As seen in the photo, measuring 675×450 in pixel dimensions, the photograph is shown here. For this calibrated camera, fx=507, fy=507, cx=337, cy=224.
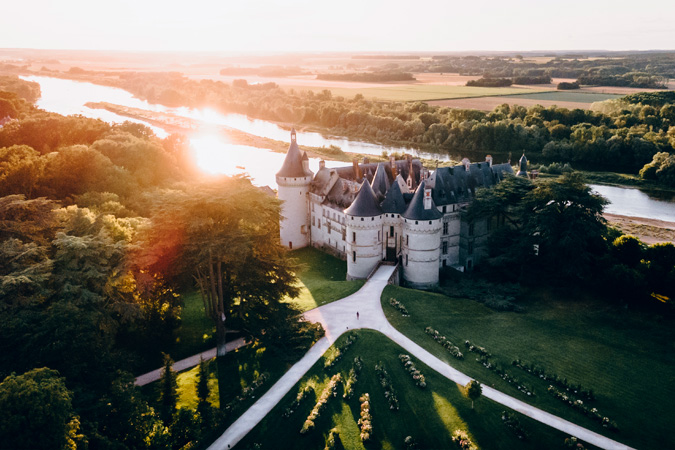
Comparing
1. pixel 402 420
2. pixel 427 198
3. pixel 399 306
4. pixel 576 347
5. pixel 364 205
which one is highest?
pixel 427 198

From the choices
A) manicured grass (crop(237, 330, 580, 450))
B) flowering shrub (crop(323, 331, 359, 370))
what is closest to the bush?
flowering shrub (crop(323, 331, 359, 370))

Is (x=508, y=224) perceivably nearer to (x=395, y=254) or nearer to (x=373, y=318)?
(x=395, y=254)

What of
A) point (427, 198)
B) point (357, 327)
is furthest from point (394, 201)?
point (357, 327)

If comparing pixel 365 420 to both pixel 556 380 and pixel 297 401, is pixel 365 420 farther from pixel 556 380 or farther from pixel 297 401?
pixel 556 380

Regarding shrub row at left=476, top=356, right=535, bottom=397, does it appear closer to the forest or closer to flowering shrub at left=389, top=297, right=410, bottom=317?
flowering shrub at left=389, top=297, right=410, bottom=317

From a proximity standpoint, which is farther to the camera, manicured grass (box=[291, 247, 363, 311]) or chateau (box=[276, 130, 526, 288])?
chateau (box=[276, 130, 526, 288])

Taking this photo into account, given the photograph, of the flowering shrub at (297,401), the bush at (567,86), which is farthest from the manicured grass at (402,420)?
the bush at (567,86)

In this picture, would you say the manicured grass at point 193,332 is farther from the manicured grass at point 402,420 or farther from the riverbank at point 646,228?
the riverbank at point 646,228
